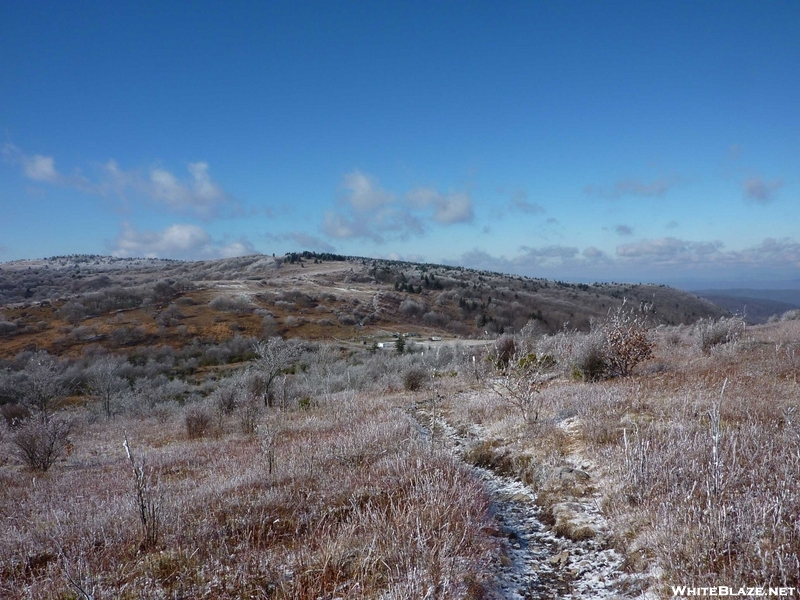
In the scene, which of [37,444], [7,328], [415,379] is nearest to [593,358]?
[415,379]

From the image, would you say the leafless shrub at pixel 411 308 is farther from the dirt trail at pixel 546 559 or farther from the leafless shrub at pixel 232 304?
the dirt trail at pixel 546 559

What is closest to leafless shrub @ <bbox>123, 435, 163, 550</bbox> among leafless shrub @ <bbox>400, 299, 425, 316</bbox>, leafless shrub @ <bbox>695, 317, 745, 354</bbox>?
leafless shrub @ <bbox>695, 317, 745, 354</bbox>

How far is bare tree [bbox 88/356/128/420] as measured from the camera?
25.7 metres

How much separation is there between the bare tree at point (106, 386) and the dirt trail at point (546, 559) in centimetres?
2722

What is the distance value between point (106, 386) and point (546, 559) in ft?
97.5

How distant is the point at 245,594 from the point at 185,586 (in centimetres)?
63

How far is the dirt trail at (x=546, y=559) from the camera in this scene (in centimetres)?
379

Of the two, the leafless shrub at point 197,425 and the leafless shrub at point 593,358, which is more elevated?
the leafless shrub at point 593,358

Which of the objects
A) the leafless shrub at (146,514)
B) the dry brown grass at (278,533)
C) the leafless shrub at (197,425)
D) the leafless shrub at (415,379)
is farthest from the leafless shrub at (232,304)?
the leafless shrub at (146,514)

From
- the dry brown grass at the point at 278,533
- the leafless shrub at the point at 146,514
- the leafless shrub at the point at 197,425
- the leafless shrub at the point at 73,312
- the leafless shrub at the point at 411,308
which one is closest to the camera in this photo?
the dry brown grass at the point at 278,533

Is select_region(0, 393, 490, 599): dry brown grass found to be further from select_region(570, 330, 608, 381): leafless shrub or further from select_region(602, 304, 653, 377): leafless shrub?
select_region(602, 304, 653, 377): leafless shrub

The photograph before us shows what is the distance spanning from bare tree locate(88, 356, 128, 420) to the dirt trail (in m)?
27.2

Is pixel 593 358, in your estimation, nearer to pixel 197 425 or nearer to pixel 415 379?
pixel 415 379

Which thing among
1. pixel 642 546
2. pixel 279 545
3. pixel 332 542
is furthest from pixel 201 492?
pixel 642 546
